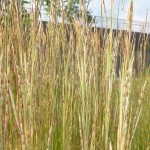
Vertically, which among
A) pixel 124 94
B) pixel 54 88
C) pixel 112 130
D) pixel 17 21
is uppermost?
pixel 17 21

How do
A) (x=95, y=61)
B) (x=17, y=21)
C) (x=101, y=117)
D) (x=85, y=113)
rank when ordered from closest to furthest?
(x=17, y=21) → (x=85, y=113) → (x=95, y=61) → (x=101, y=117)

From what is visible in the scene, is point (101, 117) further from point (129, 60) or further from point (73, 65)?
point (129, 60)

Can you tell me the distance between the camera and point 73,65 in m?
1.35

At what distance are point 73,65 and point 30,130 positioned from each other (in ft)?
2.15

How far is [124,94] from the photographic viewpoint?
0.74 m

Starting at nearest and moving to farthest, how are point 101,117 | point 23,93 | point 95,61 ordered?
point 23,93
point 95,61
point 101,117

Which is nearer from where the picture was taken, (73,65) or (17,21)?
(17,21)

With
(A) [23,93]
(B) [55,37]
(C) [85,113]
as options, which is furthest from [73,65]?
(A) [23,93]

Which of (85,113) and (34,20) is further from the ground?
(34,20)

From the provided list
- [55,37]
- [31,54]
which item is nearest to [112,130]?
[55,37]

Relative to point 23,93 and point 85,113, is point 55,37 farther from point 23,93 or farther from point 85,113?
point 23,93

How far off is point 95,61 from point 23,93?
0.44 metres

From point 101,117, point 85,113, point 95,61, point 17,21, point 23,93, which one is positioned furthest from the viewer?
point 101,117

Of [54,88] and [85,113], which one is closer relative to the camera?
[85,113]
